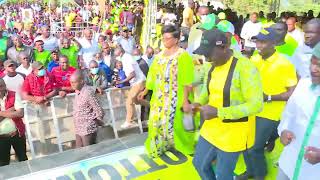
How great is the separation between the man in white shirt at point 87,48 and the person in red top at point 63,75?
153 cm

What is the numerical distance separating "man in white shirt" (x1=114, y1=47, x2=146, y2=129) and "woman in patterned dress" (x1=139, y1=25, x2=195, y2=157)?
1.29m

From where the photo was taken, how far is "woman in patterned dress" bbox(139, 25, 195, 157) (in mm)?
4117

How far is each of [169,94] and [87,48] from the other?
4.20 meters

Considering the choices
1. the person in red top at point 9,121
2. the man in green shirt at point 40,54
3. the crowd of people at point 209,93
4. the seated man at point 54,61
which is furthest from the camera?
the man in green shirt at point 40,54

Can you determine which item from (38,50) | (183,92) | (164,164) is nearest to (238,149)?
(183,92)

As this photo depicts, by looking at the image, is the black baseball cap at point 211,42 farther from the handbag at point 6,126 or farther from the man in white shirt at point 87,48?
the man in white shirt at point 87,48

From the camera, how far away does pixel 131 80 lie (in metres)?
6.29

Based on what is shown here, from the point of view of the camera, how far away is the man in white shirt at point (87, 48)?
7.62 m

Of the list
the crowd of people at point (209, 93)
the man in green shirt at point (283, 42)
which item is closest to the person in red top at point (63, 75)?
the crowd of people at point (209, 93)

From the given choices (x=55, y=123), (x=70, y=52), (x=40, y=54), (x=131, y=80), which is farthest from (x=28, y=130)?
(x=70, y=52)

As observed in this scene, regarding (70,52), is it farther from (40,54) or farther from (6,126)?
(6,126)

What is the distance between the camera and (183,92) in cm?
419

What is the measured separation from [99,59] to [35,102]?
172cm

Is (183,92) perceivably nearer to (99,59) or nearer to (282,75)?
(282,75)
